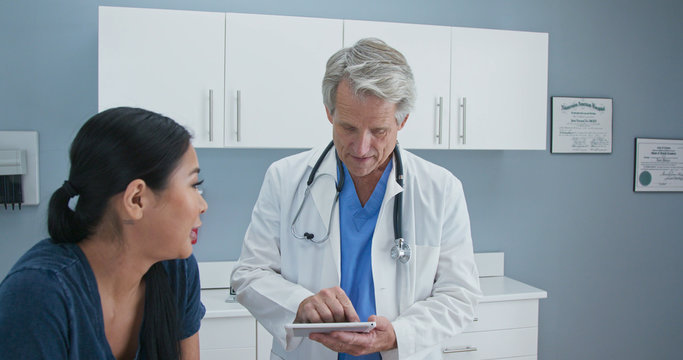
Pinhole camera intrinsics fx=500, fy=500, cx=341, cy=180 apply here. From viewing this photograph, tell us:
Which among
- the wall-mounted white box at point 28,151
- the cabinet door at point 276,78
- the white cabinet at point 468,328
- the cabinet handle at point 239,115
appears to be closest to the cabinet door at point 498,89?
the cabinet door at point 276,78

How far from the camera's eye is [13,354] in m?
0.92

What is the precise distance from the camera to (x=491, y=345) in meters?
2.54

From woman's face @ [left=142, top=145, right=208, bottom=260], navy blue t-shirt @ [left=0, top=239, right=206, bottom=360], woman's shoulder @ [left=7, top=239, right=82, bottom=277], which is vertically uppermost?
woman's face @ [left=142, top=145, right=208, bottom=260]

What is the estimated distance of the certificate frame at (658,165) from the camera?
3.21 m

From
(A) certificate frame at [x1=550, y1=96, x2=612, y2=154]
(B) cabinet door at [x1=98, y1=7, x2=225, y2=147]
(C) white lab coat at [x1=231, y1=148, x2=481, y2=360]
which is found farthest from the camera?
(A) certificate frame at [x1=550, y1=96, x2=612, y2=154]

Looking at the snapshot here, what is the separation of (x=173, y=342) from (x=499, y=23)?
2.59 m

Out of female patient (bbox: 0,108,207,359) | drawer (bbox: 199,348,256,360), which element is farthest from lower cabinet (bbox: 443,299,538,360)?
female patient (bbox: 0,108,207,359)

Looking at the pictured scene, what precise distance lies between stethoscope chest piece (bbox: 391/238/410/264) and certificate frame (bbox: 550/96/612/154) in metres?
2.04

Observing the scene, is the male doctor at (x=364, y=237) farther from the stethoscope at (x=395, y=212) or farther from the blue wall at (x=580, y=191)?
the blue wall at (x=580, y=191)

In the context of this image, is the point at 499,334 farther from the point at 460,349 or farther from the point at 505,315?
the point at 460,349

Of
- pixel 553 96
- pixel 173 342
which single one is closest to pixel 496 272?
pixel 553 96

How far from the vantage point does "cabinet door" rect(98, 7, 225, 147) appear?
2.20 m

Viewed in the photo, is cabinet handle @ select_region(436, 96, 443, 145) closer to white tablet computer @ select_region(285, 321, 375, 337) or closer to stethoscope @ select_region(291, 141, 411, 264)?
stethoscope @ select_region(291, 141, 411, 264)

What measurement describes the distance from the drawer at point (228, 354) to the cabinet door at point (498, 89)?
142 cm
